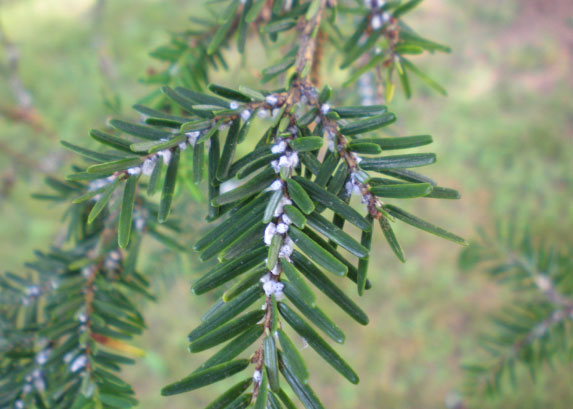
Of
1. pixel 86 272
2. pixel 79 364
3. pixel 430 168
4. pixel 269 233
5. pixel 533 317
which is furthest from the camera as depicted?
pixel 430 168

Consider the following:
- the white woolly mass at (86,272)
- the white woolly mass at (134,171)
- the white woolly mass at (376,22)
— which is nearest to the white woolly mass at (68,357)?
the white woolly mass at (86,272)

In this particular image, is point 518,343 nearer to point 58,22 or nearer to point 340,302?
point 340,302

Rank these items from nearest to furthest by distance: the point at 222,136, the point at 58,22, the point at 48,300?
the point at 48,300 → the point at 222,136 → the point at 58,22

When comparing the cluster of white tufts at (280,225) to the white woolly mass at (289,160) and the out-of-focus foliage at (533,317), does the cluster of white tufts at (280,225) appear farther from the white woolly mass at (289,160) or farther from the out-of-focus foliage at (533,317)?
the out-of-focus foliage at (533,317)

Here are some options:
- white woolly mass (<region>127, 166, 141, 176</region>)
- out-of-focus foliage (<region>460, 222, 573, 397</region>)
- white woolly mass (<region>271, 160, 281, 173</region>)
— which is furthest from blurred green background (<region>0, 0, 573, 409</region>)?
white woolly mass (<region>271, 160, 281, 173</region>)

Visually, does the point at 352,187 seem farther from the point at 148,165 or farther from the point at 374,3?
the point at 374,3

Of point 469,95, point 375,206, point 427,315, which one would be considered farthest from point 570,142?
point 375,206

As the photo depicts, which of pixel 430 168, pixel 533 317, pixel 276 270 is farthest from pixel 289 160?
pixel 430 168
